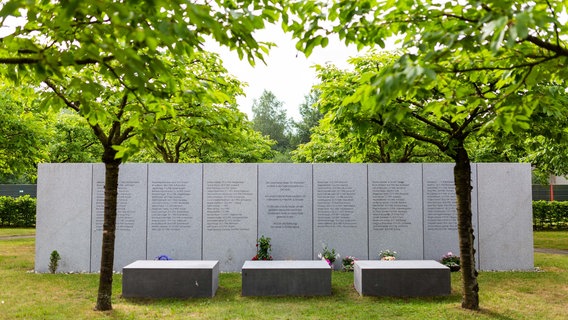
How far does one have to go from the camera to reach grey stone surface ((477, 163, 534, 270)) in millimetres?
13344

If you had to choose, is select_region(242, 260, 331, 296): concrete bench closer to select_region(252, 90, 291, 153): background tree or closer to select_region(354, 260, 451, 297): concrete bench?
select_region(354, 260, 451, 297): concrete bench

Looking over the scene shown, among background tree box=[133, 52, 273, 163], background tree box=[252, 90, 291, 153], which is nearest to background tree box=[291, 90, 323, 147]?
background tree box=[252, 90, 291, 153]

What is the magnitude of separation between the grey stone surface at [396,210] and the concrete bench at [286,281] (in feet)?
12.3

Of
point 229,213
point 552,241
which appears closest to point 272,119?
point 552,241

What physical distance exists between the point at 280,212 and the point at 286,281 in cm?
364

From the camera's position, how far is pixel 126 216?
1321 centimetres

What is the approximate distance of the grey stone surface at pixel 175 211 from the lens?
519 inches

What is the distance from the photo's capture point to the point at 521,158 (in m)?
23.4

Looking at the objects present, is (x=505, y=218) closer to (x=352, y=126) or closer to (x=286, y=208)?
(x=286, y=208)

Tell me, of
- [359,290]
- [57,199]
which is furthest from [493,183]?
[57,199]

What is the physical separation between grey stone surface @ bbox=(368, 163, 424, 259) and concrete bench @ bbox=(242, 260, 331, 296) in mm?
3740

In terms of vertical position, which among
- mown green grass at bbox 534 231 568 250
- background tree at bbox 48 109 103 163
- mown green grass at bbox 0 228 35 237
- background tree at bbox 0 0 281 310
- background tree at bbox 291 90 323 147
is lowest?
mown green grass at bbox 0 228 35 237

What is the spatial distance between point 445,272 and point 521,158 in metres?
16.1

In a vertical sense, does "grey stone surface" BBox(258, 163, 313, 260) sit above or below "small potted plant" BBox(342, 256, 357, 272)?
above
